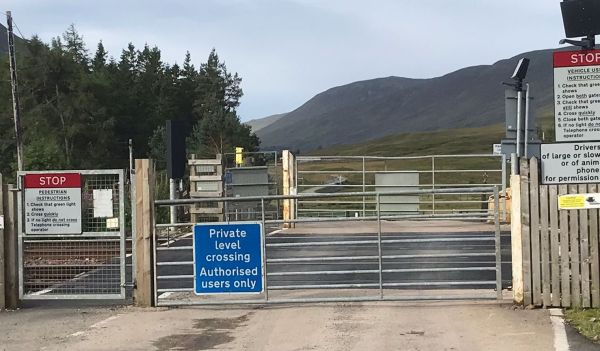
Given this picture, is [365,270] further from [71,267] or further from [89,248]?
[71,267]

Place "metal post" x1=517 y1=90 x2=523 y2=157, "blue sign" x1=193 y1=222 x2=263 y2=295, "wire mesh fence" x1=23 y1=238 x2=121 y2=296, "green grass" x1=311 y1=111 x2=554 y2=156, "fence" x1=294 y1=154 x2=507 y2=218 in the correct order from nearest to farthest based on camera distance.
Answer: "blue sign" x1=193 y1=222 x2=263 y2=295, "wire mesh fence" x1=23 y1=238 x2=121 y2=296, "metal post" x1=517 y1=90 x2=523 y2=157, "fence" x1=294 y1=154 x2=507 y2=218, "green grass" x1=311 y1=111 x2=554 y2=156

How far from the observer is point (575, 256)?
363 inches

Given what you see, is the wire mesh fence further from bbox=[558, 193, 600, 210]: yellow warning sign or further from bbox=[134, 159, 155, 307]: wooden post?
bbox=[558, 193, 600, 210]: yellow warning sign

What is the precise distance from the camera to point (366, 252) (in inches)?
597

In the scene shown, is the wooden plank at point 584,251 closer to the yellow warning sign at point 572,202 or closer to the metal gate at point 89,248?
the yellow warning sign at point 572,202

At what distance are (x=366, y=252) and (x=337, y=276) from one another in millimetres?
2974

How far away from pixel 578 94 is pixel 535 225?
5.48 feet

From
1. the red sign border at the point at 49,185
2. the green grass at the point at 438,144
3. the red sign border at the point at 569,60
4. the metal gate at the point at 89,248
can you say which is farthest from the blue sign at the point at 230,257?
the green grass at the point at 438,144

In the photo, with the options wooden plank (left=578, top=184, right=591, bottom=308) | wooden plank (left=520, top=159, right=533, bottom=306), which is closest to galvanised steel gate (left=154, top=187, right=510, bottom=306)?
wooden plank (left=520, top=159, right=533, bottom=306)

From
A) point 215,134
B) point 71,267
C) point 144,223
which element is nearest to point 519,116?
point 144,223

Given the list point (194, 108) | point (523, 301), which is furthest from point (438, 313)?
point (194, 108)

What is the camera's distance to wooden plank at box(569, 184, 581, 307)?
9.19 meters

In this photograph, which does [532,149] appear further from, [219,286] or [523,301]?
[219,286]

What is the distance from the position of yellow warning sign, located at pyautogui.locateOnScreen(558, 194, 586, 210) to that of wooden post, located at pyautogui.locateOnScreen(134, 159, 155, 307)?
5.29m
